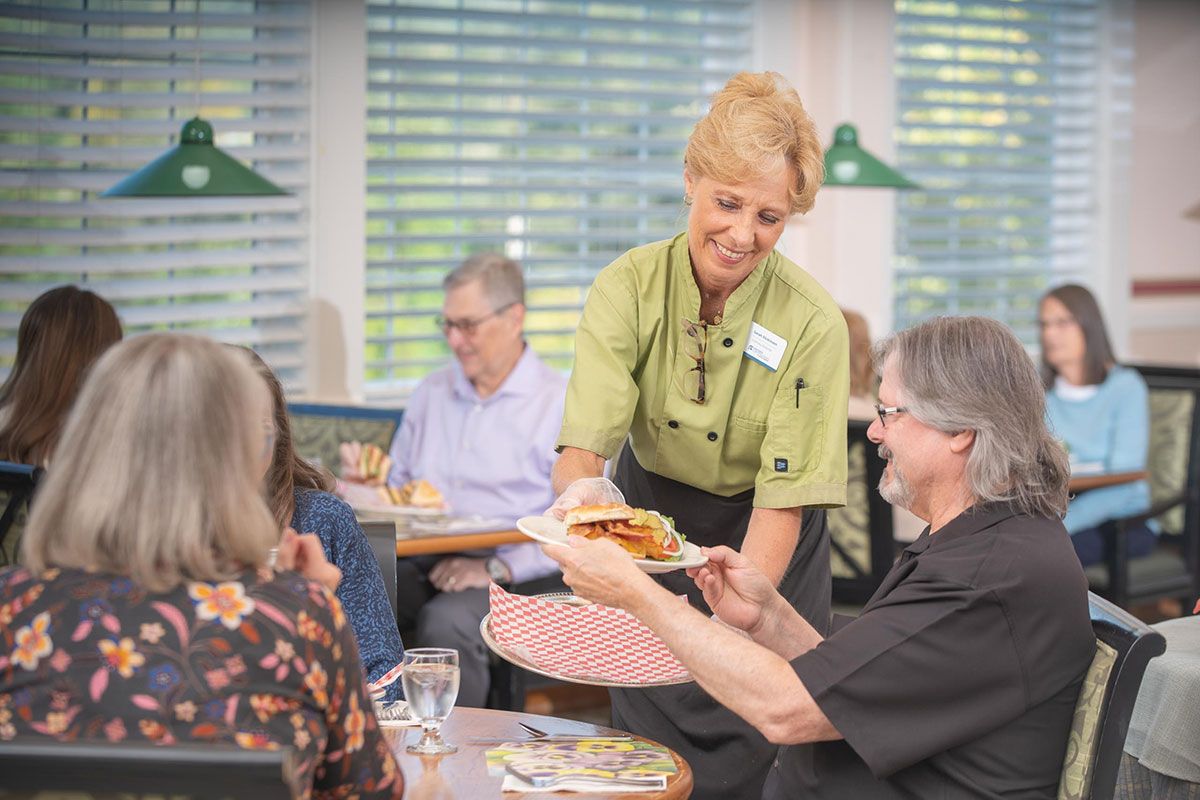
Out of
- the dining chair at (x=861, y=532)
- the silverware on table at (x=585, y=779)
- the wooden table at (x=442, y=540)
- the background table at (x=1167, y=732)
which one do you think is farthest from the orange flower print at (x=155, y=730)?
the dining chair at (x=861, y=532)

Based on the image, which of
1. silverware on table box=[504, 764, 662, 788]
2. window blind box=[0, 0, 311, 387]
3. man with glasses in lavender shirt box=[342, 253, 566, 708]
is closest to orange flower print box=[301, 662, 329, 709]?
silverware on table box=[504, 764, 662, 788]

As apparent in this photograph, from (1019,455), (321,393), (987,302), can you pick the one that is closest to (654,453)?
(1019,455)

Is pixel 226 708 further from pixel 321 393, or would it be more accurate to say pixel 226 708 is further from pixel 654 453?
pixel 321 393

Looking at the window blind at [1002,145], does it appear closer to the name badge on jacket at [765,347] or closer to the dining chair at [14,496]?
the name badge on jacket at [765,347]

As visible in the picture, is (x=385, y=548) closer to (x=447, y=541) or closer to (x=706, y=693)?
(x=706, y=693)

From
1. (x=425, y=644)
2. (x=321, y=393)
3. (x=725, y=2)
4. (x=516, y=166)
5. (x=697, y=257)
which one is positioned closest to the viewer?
(x=697, y=257)

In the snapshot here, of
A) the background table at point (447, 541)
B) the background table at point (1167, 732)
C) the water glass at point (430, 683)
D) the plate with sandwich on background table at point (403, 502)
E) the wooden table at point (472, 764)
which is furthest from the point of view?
the plate with sandwich on background table at point (403, 502)

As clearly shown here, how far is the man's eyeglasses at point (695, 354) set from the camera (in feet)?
7.64

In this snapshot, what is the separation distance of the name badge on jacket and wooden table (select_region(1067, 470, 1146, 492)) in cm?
239

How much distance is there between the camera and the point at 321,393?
5.07 meters

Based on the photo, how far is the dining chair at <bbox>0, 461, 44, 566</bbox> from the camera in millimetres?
2613

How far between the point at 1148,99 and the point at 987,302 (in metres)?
1.54

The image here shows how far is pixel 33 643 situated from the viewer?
4.20ft

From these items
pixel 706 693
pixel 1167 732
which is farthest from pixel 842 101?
pixel 1167 732
